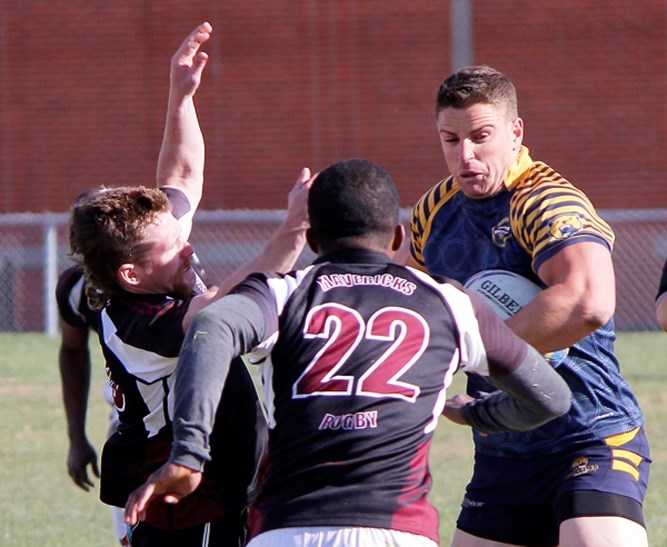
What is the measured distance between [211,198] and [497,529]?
1574 centimetres

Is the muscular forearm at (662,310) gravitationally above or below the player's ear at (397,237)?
below

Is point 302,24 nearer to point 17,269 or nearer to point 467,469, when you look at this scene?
point 17,269

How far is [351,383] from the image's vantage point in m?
3.09

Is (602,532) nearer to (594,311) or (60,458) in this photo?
(594,311)

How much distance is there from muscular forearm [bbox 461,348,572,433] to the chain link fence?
13.8 m

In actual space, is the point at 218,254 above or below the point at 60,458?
below

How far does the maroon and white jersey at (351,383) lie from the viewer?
10.1 feet

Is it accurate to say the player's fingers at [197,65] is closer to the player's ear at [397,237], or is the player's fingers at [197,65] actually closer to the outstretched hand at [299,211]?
the outstretched hand at [299,211]

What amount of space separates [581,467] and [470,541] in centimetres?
54

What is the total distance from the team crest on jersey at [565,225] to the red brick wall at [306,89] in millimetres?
15278

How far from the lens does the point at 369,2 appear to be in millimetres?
19234

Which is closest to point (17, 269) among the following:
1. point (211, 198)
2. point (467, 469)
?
point (211, 198)

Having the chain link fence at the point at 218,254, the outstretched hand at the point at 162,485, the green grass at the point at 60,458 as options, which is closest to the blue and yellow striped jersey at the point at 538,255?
the outstretched hand at the point at 162,485

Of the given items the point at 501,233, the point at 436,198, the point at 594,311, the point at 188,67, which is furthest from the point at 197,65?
the point at 594,311
